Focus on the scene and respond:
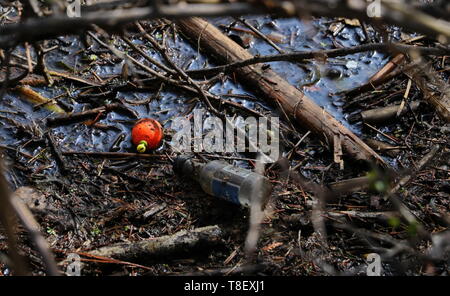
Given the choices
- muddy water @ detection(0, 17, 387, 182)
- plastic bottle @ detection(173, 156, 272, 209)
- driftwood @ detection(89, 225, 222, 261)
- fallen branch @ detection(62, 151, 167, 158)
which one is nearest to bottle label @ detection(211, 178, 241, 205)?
plastic bottle @ detection(173, 156, 272, 209)

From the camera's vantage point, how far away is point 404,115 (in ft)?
11.3

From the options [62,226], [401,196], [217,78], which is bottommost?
[62,226]

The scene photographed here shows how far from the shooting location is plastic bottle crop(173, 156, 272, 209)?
273cm

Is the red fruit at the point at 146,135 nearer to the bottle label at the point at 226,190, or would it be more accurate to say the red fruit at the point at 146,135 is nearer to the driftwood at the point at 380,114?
the bottle label at the point at 226,190

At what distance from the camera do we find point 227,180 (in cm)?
281

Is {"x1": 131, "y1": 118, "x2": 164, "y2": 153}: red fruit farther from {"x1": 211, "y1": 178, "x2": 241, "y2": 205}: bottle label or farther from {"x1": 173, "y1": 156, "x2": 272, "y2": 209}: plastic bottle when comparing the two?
{"x1": 211, "y1": 178, "x2": 241, "y2": 205}: bottle label

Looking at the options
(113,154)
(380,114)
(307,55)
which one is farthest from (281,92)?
(113,154)

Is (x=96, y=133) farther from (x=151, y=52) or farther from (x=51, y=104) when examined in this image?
(x=151, y=52)

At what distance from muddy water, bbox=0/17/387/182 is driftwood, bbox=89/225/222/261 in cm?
85

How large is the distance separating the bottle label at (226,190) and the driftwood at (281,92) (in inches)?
34.0

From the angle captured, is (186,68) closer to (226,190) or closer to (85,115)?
(85,115)

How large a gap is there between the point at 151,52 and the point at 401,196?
2341 mm

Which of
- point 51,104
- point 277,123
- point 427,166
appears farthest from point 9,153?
point 427,166
